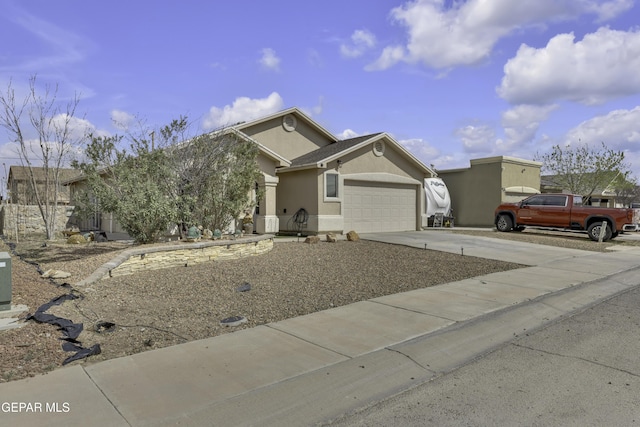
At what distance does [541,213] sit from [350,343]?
689 inches

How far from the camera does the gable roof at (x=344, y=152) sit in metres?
17.6

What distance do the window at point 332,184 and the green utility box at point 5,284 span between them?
1262 cm

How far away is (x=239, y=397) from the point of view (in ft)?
13.1

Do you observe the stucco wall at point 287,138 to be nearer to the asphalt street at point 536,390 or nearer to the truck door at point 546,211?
the truck door at point 546,211

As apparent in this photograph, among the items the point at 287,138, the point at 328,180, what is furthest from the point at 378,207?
the point at 287,138

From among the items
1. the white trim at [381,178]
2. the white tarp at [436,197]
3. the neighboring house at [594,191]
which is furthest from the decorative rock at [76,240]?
the neighboring house at [594,191]

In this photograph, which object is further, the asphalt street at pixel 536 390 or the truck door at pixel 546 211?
the truck door at pixel 546 211

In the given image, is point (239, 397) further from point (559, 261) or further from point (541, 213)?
point (541, 213)

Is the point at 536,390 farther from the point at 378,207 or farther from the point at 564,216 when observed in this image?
the point at 564,216

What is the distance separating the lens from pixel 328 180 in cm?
1783

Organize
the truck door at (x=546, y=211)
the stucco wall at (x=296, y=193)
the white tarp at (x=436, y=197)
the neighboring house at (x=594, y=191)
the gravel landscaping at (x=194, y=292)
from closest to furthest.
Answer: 1. the gravel landscaping at (x=194, y=292)
2. the stucco wall at (x=296, y=193)
3. the truck door at (x=546, y=211)
4. the white tarp at (x=436, y=197)
5. the neighboring house at (x=594, y=191)

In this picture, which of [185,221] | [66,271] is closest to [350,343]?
[66,271]

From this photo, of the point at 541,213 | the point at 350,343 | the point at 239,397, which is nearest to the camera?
the point at 239,397

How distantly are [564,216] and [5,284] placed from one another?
2012 centimetres
